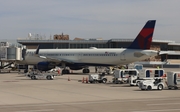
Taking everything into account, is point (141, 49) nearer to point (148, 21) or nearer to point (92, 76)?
point (148, 21)

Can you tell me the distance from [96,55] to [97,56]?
32cm

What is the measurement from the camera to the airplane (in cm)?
6310

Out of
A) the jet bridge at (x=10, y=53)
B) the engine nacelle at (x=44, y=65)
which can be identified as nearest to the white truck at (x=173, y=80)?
the engine nacelle at (x=44, y=65)

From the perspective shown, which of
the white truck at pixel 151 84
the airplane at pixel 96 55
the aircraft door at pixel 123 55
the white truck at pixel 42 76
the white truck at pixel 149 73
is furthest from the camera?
the aircraft door at pixel 123 55

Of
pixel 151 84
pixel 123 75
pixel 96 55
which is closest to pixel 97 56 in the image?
pixel 96 55

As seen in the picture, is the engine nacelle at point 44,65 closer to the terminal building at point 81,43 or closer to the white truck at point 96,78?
the white truck at point 96,78

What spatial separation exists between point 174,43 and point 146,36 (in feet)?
252

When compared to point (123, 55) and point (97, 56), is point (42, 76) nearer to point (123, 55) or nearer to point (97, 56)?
point (97, 56)

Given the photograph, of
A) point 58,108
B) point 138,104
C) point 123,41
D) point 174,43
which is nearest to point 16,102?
point 58,108

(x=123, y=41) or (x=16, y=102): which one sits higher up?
(x=123, y=41)

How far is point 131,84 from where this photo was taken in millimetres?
41625

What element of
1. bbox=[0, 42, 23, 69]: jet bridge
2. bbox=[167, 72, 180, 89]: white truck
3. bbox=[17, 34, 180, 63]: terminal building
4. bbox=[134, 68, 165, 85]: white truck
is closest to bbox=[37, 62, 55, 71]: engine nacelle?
bbox=[0, 42, 23, 69]: jet bridge

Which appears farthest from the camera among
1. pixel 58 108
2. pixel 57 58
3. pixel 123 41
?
pixel 123 41

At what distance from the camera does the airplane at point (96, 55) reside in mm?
63100
